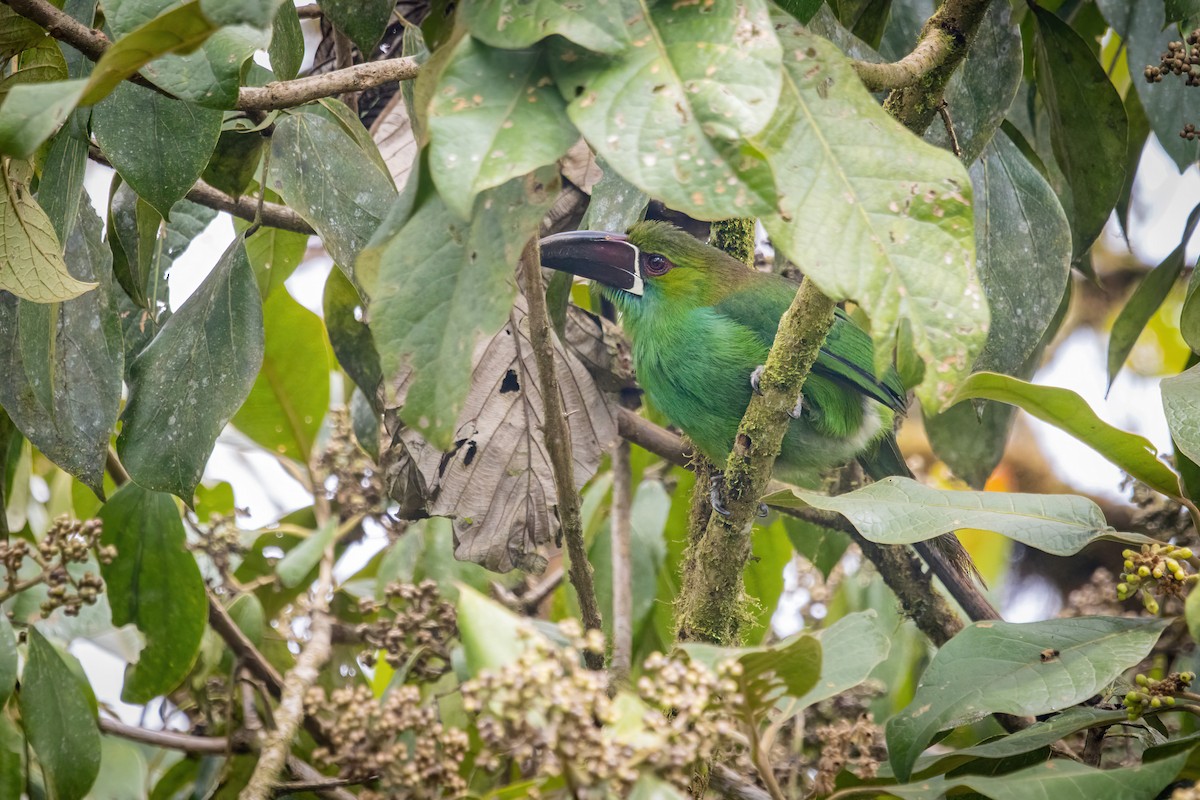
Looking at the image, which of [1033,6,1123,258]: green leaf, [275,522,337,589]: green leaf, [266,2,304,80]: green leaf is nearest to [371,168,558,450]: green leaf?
[266,2,304,80]: green leaf

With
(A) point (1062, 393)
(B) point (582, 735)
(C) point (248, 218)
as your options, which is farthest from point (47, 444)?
(A) point (1062, 393)

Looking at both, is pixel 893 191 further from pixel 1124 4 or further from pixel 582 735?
pixel 1124 4

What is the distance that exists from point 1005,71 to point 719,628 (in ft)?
4.19

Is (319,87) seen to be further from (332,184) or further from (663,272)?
(663,272)

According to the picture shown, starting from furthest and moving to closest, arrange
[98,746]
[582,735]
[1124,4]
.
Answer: [1124,4]
[98,746]
[582,735]

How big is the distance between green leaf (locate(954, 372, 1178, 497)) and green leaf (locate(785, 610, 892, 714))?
374 millimetres

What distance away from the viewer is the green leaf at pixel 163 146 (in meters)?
1.59

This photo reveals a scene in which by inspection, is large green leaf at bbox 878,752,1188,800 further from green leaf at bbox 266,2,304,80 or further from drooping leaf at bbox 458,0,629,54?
green leaf at bbox 266,2,304,80

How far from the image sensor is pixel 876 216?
47.8 inches

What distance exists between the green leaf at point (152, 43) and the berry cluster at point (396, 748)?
3.21ft

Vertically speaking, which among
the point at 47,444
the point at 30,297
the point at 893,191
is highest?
the point at 893,191

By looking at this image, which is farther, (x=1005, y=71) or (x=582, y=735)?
(x=1005, y=71)

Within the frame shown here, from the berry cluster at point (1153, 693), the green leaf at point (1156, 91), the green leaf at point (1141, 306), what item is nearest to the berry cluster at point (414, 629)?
the berry cluster at point (1153, 693)

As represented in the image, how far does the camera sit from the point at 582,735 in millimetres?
1035
